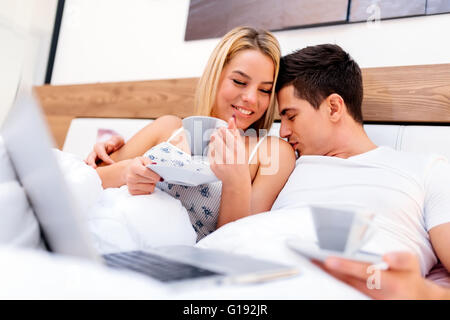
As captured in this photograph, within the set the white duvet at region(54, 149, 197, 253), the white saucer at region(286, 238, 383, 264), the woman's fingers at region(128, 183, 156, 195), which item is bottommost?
the white duvet at region(54, 149, 197, 253)

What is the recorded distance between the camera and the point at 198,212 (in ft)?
3.80

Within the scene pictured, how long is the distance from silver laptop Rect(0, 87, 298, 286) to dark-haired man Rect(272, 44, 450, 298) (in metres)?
0.35

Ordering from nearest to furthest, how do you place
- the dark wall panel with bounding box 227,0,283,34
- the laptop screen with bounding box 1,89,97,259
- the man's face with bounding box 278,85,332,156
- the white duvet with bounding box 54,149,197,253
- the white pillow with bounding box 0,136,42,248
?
the laptop screen with bounding box 1,89,97,259, the white pillow with bounding box 0,136,42,248, the white duvet with bounding box 54,149,197,253, the man's face with bounding box 278,85,332,156, the dark wall panel with bounding box 227,0,283,34

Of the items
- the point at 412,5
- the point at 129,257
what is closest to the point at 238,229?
the point at 129,257

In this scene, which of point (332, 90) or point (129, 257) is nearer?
point (129, 257)

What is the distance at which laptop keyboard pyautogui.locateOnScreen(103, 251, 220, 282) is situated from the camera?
493mm

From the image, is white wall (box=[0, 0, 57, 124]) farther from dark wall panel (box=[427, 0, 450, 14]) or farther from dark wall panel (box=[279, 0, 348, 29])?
dark wall panel (box=[427, 0, 450, 14])

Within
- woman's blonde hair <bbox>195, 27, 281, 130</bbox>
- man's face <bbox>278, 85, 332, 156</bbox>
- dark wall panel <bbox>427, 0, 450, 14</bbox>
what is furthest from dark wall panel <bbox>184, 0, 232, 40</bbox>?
dark wall panel <bbox>427, 0, 450, 14</bbox>

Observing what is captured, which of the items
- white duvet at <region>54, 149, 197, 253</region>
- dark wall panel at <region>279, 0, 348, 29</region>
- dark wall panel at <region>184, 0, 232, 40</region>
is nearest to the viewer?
white duvet at <region>54, 149, 197, 253</region>

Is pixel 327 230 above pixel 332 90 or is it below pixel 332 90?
below

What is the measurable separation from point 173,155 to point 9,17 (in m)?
2.07

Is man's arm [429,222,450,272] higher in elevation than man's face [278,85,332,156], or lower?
lower

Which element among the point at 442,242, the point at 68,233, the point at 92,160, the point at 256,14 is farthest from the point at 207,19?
the point at 68,233
